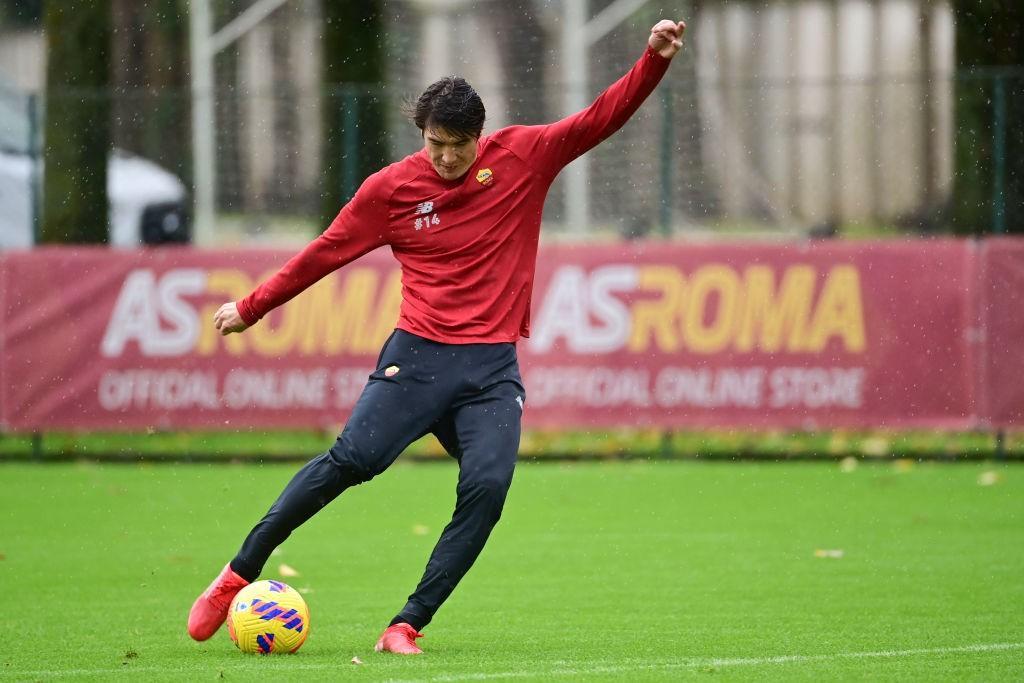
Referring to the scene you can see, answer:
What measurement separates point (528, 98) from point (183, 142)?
3.40m

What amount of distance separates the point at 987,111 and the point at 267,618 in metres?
11.2

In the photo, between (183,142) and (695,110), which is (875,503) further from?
(183,142)

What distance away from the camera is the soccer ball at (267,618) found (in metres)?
6.89

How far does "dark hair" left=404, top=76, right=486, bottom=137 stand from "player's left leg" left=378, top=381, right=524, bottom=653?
1.00 meters

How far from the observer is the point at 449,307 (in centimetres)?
696

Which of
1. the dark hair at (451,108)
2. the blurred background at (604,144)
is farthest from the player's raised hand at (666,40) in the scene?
the blurred background at (604,144)

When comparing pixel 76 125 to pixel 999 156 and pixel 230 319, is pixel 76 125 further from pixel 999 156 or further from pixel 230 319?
pixel 230 319

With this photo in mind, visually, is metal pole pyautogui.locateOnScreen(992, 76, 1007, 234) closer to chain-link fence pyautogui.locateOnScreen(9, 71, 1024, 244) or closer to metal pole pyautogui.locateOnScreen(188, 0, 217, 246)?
chain-link fence pyautogui.locateOnScreen(9, 71, 1024, 244)

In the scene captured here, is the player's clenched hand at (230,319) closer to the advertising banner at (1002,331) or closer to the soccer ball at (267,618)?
the soccer ball at (267,618)

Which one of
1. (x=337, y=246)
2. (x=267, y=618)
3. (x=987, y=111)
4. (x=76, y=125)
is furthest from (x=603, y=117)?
(x=76, y=125)

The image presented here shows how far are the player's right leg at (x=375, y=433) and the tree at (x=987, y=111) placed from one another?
32.4 feet

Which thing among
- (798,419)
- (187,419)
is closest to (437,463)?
(187,419)

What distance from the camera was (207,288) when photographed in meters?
15.3

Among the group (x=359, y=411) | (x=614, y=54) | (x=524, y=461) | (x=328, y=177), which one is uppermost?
(x=614, y=54)
